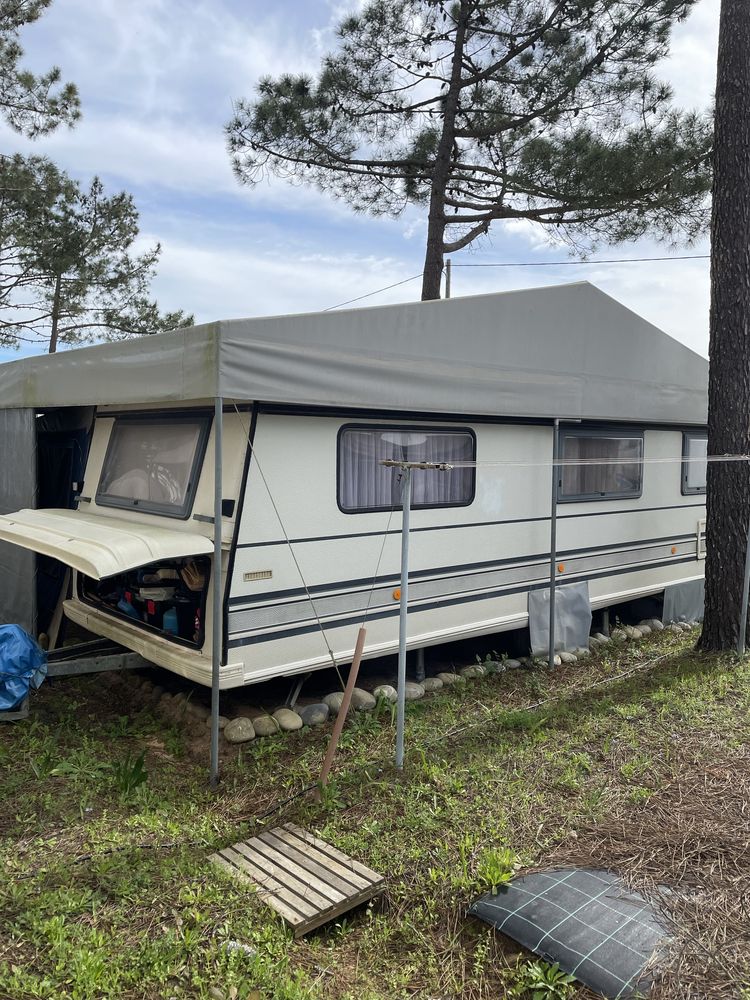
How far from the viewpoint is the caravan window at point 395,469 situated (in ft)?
16.8

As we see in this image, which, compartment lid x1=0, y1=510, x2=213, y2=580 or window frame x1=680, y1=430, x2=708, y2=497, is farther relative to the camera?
window frame x1=680, y1=430, x2=708, y2=497

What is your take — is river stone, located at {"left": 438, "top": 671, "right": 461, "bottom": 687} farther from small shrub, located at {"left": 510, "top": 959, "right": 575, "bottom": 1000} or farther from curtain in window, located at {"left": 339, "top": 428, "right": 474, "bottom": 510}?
small shrub, located at {"left": 510, "top": 959, "right": 575, "bottom": 1000}

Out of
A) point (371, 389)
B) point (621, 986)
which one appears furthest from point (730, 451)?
point (621, 986)

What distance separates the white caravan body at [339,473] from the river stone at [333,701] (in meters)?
0.35

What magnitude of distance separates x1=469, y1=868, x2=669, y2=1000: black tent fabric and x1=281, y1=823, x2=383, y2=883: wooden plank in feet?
1.55

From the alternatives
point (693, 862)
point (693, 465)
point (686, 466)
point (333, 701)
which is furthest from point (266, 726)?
point (693, 465)

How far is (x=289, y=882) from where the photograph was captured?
3311 mm

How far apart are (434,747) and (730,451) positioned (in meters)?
3.92

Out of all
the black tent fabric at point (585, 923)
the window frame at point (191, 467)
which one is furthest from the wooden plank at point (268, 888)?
the window frame at point (191, 467)

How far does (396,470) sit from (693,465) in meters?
4.36

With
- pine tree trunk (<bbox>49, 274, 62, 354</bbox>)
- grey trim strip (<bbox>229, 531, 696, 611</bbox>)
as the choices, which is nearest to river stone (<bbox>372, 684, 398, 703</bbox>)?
grey trim strip (<bbox>229, 531, 696, 611</bbox>)

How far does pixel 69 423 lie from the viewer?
270 inches

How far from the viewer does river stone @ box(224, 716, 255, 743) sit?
187 inches

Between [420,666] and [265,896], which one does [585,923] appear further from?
[420,666]
